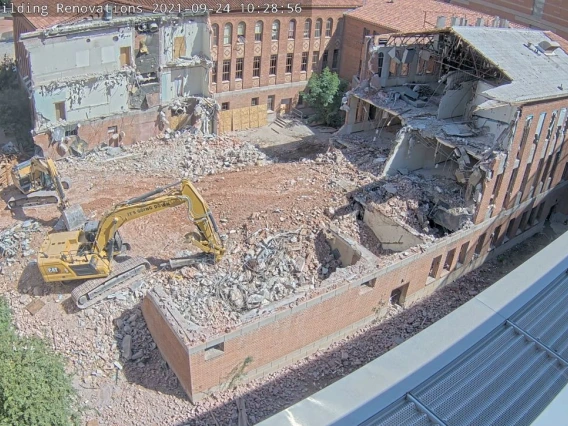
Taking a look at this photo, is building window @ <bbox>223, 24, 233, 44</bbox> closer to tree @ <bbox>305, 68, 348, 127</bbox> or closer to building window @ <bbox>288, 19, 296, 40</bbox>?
building window @ <bbox>288, 19, 296, 40</bbox>

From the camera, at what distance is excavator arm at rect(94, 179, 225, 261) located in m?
21.0

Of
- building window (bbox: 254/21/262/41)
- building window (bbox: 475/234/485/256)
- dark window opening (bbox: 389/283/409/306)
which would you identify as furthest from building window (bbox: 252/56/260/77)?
dark window opening (bbox: 389/283/409/306)

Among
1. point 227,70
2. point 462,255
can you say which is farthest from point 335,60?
point 462,255

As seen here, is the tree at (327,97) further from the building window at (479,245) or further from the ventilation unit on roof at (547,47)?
the building window at (479,245)

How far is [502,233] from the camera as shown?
27.8 metres

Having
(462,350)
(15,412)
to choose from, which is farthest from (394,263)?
(15,412)

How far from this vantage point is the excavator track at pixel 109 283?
21.3 meters

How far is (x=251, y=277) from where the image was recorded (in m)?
22.4

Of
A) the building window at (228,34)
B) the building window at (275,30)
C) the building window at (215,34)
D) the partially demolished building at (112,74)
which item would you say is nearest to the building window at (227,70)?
the building window at (228,34)

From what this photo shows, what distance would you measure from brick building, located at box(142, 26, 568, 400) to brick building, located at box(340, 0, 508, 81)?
8.78 meters

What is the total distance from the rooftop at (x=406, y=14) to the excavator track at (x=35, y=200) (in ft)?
78.1

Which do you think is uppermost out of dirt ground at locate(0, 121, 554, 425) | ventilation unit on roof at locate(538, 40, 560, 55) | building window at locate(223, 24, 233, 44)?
ventilation unit on roof at locate(538, 40, 560, 55)

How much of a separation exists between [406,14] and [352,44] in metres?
4.11

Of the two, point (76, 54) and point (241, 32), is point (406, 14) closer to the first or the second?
point (241, 32)
